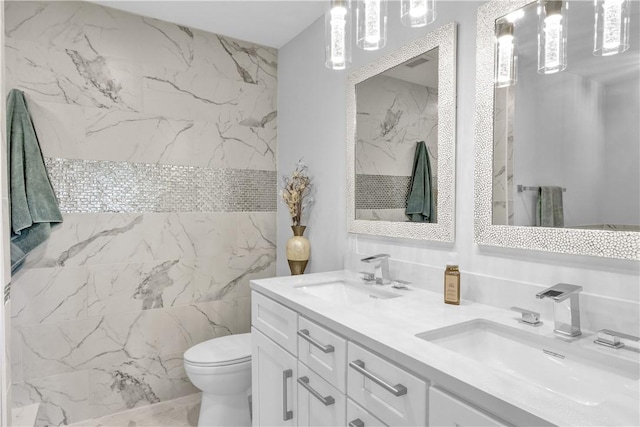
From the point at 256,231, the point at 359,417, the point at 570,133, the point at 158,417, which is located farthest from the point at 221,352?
the point at 570,133

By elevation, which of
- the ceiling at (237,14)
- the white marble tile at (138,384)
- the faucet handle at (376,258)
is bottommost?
the white marble tile at (138,384)

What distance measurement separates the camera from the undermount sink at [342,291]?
5.89 ft

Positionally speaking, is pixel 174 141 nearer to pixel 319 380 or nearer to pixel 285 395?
pixel 285 395

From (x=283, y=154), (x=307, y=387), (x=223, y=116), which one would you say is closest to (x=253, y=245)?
(x=283, y=154)

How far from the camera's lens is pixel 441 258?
1.65 m

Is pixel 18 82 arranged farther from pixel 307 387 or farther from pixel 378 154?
pixel 307 387

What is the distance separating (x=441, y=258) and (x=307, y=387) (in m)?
0.76

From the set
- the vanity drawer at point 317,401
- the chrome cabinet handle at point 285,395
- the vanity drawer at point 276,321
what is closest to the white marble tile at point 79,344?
the vanity drawer at point 276,321

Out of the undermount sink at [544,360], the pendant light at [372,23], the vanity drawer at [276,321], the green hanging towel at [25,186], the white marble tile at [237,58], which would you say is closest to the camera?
the undermount sink at [544,360]

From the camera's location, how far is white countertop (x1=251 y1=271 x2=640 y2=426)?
711 mm

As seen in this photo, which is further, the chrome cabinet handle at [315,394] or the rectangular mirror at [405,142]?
the rectangular mirror at [405,142]

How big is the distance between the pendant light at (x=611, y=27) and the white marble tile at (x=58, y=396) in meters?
2.96

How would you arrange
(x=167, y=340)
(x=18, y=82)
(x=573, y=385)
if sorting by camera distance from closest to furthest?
(x=573, y=385), (x=18, y=82), (x=167, y=340)

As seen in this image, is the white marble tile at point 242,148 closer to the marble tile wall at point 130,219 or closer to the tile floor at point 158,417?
the marble tile wall at point 130,219
